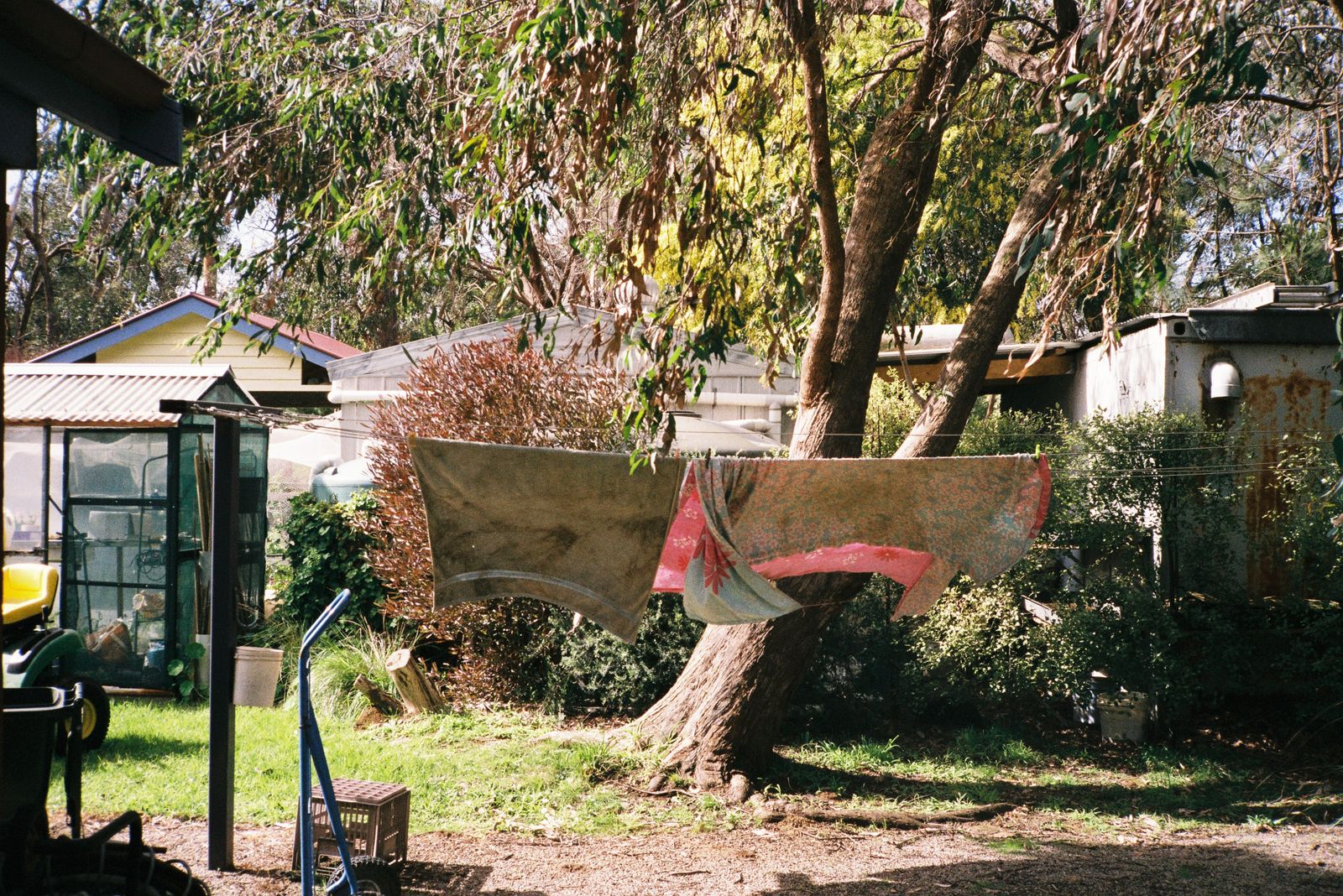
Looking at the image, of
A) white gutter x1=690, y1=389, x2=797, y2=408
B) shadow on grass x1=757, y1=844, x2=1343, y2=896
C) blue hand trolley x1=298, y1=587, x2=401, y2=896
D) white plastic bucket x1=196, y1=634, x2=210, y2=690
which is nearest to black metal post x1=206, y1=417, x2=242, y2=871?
blue hand trolley x1=298, y1=587, x2=401, y2=896

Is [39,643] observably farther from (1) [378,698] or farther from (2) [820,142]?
(2) [820,142]

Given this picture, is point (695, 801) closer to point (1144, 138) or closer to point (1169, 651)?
point (1169, 651)

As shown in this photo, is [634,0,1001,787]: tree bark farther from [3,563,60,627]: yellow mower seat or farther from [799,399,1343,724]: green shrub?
[3,563,60,627]: yellow mower seat

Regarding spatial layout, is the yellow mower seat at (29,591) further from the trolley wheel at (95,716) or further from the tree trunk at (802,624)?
the tree trunk at (802,624)

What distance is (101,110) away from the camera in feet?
11.9

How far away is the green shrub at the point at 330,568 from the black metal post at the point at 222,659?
4.35 metres

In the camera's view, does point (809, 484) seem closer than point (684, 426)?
Yes

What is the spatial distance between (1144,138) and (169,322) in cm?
1395

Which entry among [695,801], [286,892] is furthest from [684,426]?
[286,892]

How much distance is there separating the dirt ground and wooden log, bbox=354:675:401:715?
8.40 ft

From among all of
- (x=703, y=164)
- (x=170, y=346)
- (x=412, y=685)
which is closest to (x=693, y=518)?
(x=703, y=164)

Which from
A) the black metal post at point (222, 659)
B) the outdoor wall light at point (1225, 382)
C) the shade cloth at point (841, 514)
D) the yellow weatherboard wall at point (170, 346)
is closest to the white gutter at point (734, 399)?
the yellow weatherboard wall at point (170, 346)

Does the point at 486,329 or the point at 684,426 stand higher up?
the point at 486,329

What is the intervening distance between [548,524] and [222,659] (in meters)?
1.95
